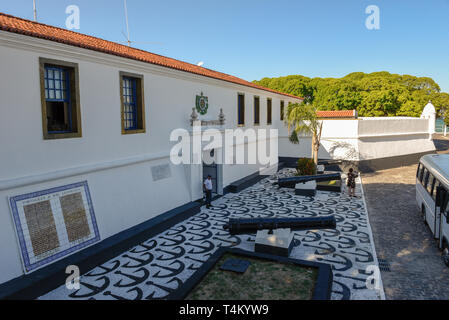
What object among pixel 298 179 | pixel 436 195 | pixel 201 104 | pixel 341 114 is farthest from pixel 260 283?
pixel 341 114

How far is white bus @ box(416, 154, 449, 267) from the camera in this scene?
9742mm

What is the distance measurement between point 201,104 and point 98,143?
22.1 ft

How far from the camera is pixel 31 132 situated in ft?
26.6

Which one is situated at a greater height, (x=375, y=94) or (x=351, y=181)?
(x=375, y=94)

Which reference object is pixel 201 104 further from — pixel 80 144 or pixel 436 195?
pixel 436 195

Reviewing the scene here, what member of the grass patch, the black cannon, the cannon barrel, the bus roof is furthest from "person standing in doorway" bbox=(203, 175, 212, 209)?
the bus roof

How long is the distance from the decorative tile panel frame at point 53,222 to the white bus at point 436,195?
10.6 meters

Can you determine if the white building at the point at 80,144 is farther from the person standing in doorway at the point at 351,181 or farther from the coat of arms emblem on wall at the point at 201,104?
the person standing in doorway at the point at 351,181

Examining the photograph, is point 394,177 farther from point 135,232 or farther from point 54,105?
point 54,105

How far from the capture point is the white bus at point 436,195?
384 inches

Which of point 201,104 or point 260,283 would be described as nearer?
point 260,283

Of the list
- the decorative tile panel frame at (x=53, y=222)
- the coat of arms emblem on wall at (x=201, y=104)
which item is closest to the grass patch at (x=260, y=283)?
the decorative tile panel frame at (x=53, y=222)

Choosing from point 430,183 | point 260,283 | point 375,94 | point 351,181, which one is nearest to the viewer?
point 260,283

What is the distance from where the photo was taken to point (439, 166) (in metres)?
11.5
